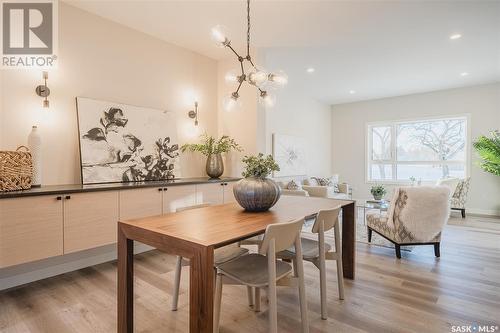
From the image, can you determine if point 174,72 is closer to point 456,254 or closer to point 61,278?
point 61,278

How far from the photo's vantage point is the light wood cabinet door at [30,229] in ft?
7.13

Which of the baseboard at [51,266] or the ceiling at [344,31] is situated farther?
the ceiling at [344,31]

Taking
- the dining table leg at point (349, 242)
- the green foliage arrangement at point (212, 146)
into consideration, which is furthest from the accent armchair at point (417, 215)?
the green foliage arrangement at point (212, 146)

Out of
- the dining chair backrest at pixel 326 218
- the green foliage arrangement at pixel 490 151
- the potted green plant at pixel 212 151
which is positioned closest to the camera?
the dining chair backrest at pixel 326 218

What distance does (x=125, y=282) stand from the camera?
1.71m

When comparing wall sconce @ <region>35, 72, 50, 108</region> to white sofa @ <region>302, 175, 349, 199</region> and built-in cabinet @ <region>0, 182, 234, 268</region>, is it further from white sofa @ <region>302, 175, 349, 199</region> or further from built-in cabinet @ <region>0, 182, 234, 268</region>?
white sofa @ <region>302, 175, 349, 199</region>

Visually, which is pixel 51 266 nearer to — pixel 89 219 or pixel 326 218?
pixel 89 219

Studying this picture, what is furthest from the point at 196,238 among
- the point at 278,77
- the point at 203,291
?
the point at 278,77

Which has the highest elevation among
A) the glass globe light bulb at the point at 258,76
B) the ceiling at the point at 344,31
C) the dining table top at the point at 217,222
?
the ceiling at the point at 344,31

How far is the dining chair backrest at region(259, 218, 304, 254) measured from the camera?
1528 millimetres

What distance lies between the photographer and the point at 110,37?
332cm

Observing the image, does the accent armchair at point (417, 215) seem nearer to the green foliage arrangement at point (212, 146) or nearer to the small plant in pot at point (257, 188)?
the small plant in pot at point (257, 188)

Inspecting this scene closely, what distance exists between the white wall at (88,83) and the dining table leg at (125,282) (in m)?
1.71

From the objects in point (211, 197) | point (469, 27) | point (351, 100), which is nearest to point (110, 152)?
point (211, 197)
